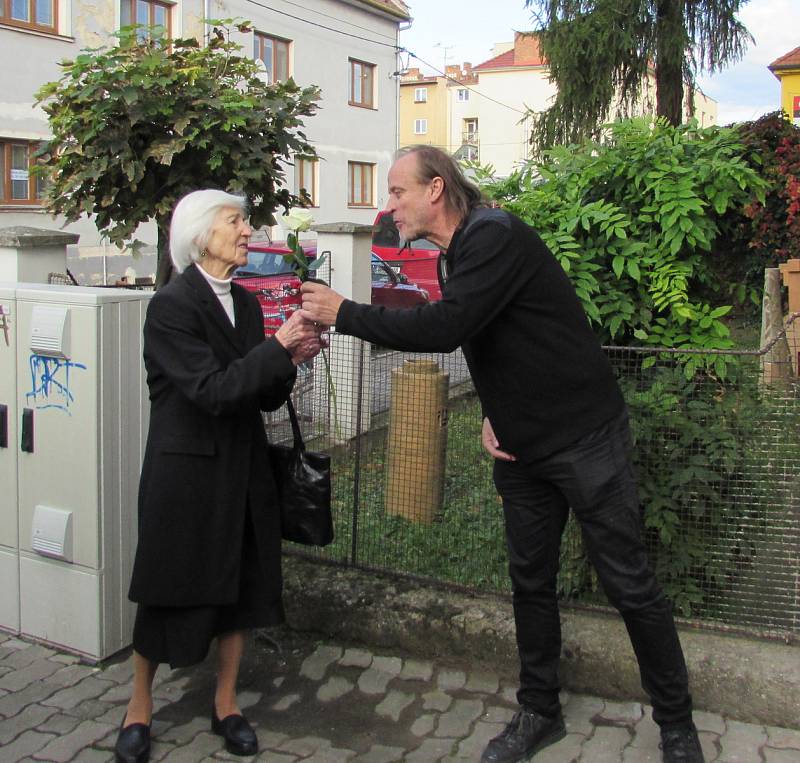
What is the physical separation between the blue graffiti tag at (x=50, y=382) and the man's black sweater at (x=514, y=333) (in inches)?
55.7

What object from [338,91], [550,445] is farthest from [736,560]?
[338,91]

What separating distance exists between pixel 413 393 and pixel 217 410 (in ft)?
5.17

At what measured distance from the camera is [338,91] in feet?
94.6

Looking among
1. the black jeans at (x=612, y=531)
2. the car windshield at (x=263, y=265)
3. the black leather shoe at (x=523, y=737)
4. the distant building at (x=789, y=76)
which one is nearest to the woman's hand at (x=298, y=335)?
the black jeans at (x=612, y=531)

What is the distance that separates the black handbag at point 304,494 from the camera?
331cm

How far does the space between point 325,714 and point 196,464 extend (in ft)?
3.55

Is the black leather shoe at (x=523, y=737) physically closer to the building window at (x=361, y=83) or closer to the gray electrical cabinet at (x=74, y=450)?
the gray electrical cabinet at (x=74, y=450)

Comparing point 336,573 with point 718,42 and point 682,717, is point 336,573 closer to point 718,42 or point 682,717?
point 682,717

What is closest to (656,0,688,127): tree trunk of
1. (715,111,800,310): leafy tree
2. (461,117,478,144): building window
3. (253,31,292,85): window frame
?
(715,111,800,310): leafy tree

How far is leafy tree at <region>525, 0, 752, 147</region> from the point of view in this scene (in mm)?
15578

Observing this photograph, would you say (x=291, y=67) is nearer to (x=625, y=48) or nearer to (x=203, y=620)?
(x=625, y=48)

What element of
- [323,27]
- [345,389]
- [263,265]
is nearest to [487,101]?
[323,27]

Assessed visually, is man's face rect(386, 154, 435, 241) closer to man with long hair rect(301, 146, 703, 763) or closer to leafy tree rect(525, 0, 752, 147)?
man with long hair rect(301, 146, 703, 763)

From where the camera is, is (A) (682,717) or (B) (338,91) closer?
(A) (682,717)
